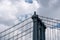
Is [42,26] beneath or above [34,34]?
above

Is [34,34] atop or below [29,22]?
below

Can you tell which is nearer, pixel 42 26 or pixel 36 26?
pixel 36 26

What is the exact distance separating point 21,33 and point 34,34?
4324 mm

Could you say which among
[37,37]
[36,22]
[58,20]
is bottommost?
[37,37]

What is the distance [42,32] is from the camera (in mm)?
21672

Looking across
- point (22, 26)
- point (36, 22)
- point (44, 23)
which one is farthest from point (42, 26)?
point (36, 22)

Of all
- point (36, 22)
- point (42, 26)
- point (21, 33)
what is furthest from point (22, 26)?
point (36, 22)

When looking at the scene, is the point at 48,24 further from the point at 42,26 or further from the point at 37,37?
the point at 37,37

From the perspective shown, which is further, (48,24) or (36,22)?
(48,24)

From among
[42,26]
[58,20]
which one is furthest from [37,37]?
[58,20]

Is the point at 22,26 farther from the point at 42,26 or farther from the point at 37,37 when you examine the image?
the point at 37,37

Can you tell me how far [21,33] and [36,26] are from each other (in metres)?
4.06

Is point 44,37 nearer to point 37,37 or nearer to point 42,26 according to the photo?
point 42,26

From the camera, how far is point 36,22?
701 inches
